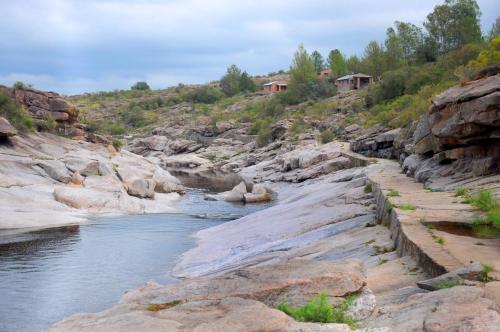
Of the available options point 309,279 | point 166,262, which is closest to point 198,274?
point 166,262

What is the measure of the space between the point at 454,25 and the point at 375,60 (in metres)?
18.0

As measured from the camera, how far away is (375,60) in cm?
10169

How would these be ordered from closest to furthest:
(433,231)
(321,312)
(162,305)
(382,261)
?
(321,312)
(162,305)
(382,261)
(433,231)

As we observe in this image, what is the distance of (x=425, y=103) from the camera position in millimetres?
44969

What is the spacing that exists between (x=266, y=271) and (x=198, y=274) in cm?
987

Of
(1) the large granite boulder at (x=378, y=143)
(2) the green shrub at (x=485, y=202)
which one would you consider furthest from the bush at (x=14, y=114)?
(2) the green shrub at (x=485, y=202)

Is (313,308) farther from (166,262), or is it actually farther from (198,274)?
(166,262)

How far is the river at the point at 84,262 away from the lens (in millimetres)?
17359

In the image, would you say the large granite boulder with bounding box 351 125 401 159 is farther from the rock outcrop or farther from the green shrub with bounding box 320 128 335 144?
the rock outcrop

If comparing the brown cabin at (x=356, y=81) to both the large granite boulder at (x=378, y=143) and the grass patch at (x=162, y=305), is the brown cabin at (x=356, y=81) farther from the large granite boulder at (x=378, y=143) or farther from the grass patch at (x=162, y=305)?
the grass patch at (x=162, y=305)

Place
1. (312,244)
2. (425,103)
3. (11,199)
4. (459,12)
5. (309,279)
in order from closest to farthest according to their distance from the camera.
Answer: (309,279)
(312,244)
(11,199)
(425,103)
(459,12)

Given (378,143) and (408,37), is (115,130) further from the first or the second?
(378,143)

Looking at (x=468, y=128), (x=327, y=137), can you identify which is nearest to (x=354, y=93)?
(x=327, y=137)

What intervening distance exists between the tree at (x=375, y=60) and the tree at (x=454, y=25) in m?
11.8
